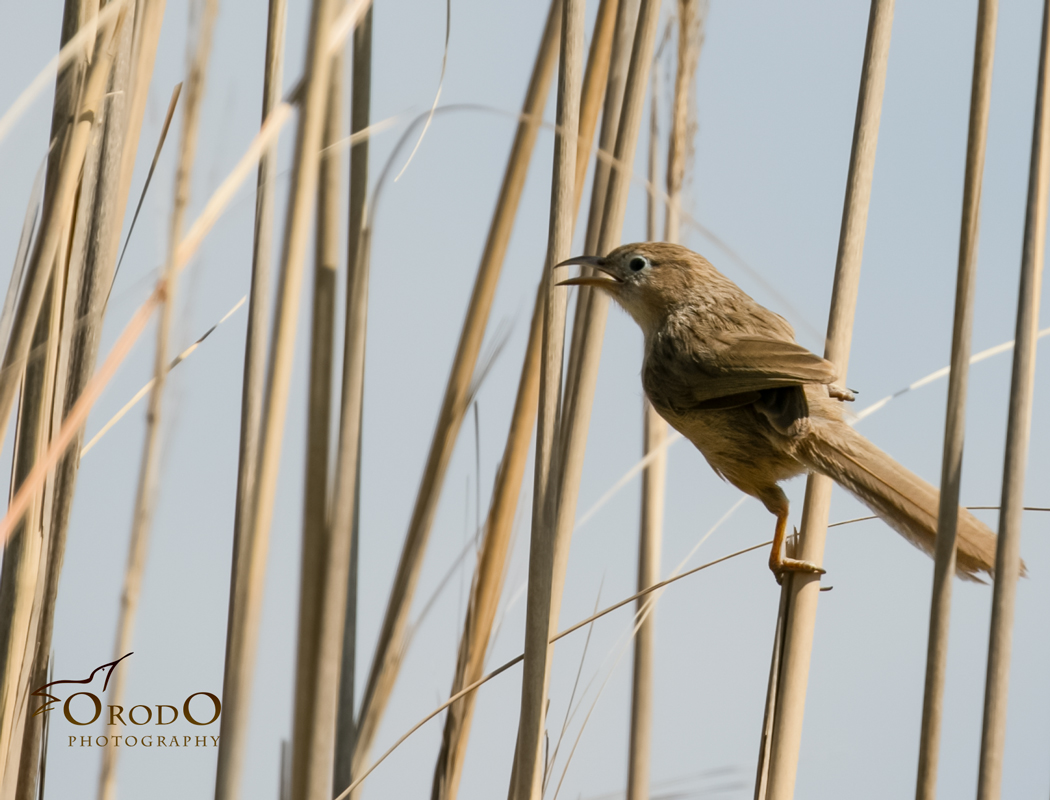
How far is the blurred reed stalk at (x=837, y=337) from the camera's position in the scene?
124 cm

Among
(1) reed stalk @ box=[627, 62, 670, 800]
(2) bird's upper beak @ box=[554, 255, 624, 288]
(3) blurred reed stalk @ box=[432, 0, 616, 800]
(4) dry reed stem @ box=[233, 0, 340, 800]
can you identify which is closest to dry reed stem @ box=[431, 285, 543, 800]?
A: (3) blurred reed stalk @ box=[432, 0, 616, 800]

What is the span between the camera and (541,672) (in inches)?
41.4

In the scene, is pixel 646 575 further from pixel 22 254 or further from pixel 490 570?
pixel 22 254

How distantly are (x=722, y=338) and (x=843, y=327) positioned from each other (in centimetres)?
40

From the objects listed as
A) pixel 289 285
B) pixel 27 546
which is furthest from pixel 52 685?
pixel 289 285

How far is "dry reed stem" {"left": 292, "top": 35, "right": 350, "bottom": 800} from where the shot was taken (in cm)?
98

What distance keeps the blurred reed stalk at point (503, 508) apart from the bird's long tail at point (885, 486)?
1.58 ft

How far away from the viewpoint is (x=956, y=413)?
3.31 ft

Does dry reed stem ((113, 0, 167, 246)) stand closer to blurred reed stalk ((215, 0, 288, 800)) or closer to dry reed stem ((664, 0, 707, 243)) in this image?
blurred reed stalk ((215, 0, 288, 800))

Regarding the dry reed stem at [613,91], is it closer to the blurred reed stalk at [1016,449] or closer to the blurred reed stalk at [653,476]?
the blurred reed stalk at [653,476]

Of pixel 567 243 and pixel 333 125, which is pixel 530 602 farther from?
pixel 333 125

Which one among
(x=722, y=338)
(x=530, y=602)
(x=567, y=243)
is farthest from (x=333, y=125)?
(x=722, y=338)

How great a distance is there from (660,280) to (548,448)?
905 millimetres

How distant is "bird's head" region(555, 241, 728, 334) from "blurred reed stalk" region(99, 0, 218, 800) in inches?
32.1
